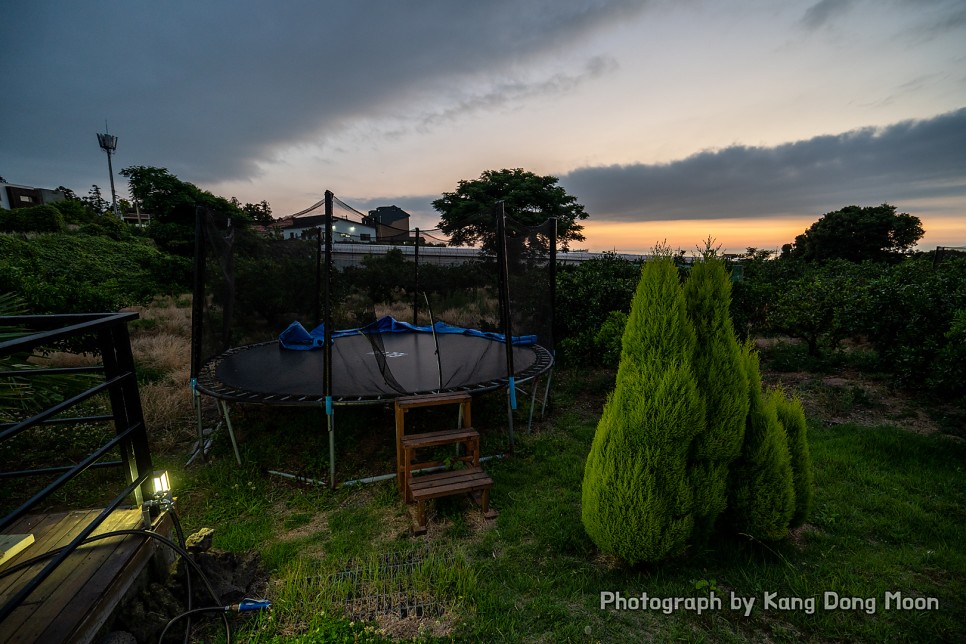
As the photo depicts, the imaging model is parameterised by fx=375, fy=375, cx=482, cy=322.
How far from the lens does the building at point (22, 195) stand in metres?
32.1

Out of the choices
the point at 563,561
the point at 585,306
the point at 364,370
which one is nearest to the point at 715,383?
the point at 563,561

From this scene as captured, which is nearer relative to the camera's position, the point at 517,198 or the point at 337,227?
the point at 337,227

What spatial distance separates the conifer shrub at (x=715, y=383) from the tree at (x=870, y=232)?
23457 millimetres

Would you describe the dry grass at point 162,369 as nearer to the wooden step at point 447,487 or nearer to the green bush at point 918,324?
the wooden step at point 447,487

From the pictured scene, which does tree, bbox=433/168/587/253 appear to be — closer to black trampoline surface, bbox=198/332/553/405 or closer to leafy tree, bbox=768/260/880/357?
leafy tree, bbox=768/260/880/357

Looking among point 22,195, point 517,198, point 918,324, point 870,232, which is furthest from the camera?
point 22,195

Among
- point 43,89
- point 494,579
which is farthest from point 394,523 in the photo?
point 43,89

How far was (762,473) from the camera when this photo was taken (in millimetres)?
1917

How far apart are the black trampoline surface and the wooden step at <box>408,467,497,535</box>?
80cm

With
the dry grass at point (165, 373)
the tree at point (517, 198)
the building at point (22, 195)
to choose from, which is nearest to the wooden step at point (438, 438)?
the dry grass at point (165, 373)

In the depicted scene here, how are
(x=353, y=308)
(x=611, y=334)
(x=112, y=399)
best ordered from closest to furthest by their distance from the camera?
(x=112, y=399) → (x=353, y=308) → (x=611, y=334)

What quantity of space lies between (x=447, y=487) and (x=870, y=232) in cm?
2647

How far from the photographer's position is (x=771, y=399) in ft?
6.60

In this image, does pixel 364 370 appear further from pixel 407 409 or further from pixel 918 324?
pixel 918 324
